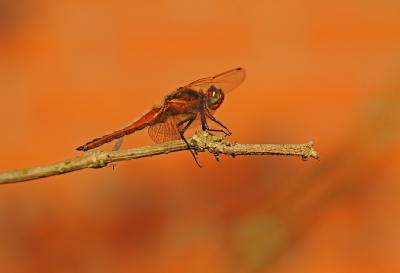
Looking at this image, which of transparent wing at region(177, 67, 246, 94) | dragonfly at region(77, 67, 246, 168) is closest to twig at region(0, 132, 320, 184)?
dragonfly at region(77, 67, 246, 168)

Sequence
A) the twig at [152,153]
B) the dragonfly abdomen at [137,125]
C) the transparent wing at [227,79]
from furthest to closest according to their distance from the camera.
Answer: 1. the transparent wing at [227,79]
2. the dragonfly abdomen at [137,125]
3. the twig at [152,153]

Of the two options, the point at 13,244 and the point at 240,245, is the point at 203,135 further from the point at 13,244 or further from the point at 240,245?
the point at 13,244

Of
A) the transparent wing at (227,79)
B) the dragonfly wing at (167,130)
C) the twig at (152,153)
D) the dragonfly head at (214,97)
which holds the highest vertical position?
the transparent wing at (227,79)

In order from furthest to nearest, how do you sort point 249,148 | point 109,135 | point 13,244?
point 13,244, point 109,135, point 249,148

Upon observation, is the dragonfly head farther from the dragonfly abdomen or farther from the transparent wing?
the dragonfly abdomen

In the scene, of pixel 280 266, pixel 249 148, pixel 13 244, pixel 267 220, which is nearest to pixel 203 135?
pixel 249 148

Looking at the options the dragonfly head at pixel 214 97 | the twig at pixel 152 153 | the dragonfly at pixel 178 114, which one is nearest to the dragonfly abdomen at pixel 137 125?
the dragonfly at pixel 178 114

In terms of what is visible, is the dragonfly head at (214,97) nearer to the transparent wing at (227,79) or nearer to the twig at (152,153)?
the transparent wing at (227,79)

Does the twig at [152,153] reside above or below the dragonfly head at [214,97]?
below
